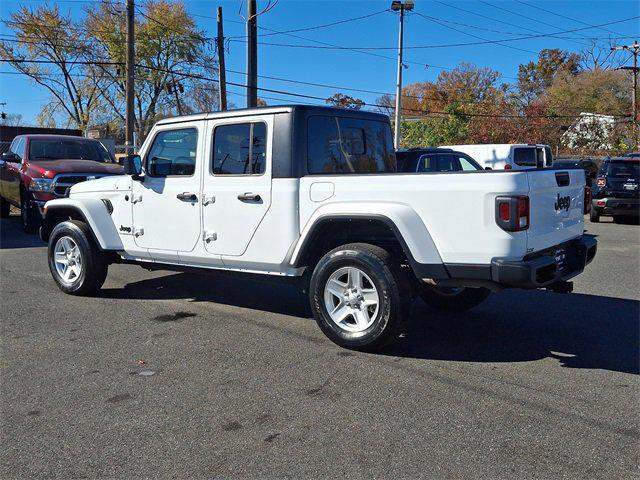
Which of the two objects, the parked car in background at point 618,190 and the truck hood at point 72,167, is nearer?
the truck hood at point 72,167

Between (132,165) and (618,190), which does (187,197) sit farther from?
(618,190)

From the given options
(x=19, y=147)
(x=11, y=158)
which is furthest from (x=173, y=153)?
(x=19, y=147)

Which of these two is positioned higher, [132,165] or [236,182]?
[132,165]

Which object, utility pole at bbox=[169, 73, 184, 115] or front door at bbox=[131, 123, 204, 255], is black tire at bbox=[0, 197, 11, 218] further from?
utility pole at bbox=[169, 73, 184, 115]

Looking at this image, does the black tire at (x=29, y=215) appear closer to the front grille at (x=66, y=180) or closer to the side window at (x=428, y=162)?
the front grille at (x=66, y=180)

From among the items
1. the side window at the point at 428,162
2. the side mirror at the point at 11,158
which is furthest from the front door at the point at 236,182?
the side mirror at the point at 11,158

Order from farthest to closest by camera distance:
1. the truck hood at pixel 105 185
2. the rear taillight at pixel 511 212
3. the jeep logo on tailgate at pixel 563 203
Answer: the truck hood at pixel 105 185
the jeep logo on tailgate at pixel 563 203
the rear taillight at pixel 511 212

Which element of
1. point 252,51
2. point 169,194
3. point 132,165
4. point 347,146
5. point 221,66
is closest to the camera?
point 347,146

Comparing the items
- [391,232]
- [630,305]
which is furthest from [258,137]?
[630,305]

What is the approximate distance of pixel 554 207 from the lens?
4.71 m

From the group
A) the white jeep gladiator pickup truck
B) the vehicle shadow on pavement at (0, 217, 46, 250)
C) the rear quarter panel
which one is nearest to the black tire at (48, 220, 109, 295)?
the white jeep gladiator pickup truck

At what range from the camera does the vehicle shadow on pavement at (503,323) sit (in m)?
4.93

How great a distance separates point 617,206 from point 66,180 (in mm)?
12865

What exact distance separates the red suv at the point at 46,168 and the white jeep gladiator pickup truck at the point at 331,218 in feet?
15.8
